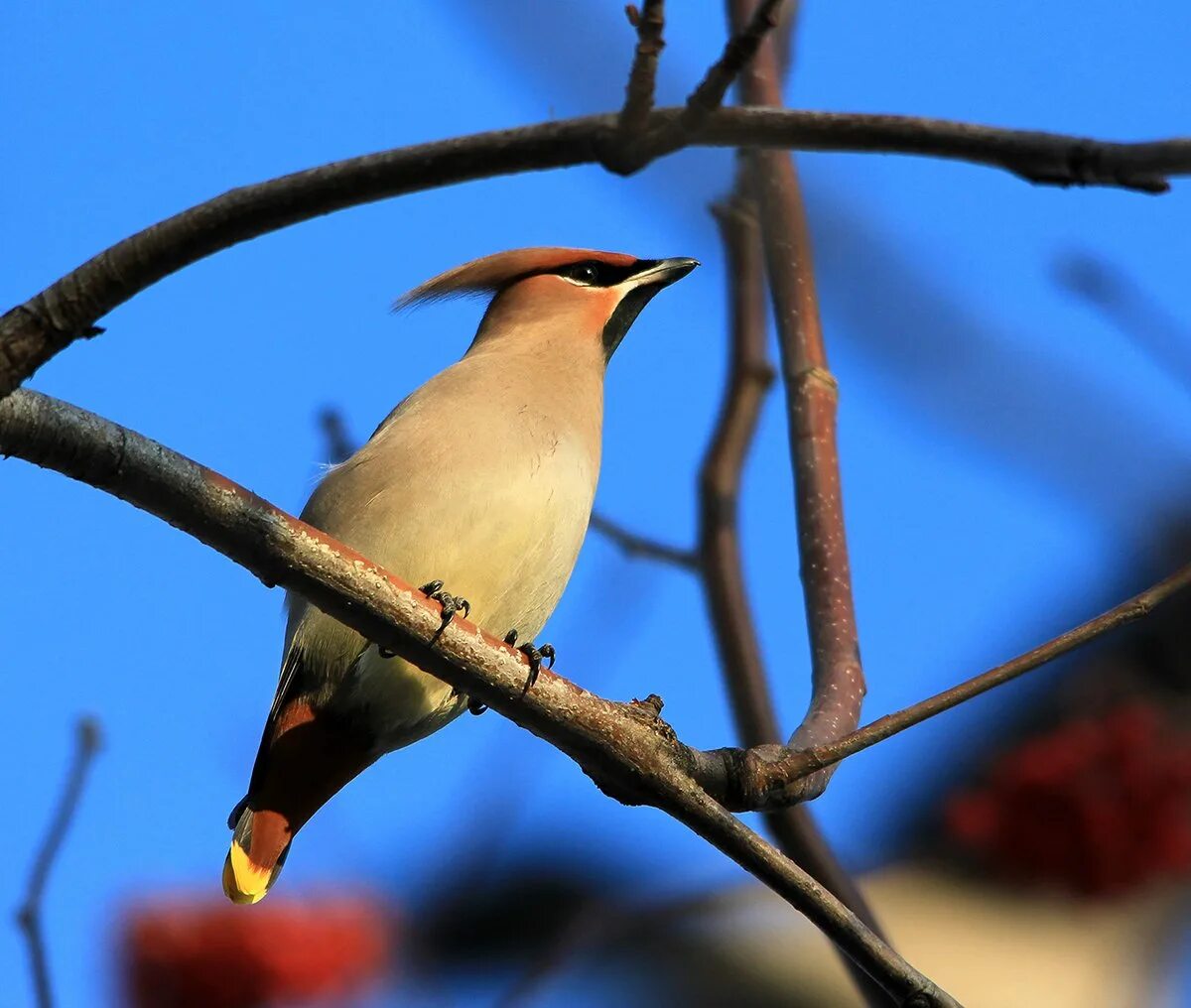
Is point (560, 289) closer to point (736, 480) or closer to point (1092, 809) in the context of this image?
point (736, 480)

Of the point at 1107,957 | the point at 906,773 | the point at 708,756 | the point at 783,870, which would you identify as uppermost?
the point at 906,773

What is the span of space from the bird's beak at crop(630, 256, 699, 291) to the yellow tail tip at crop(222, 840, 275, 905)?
182 cm

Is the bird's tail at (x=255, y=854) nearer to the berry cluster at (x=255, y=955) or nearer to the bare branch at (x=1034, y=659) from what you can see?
the berry cluster at (x=255, y=955)

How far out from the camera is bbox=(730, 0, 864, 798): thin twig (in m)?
2.79

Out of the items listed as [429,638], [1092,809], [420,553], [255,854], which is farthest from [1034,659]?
[1092,809]

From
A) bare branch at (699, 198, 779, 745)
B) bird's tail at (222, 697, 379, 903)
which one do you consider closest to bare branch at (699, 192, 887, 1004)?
bare branch at (699, 198, 779, 745)

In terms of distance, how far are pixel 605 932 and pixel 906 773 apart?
172 inches

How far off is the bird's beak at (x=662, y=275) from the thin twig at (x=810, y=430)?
114cm

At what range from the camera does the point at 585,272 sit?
4508 mm

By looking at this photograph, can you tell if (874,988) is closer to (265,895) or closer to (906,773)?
(265,895)

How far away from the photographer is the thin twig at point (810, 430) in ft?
9.17

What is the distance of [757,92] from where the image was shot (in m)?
3.14

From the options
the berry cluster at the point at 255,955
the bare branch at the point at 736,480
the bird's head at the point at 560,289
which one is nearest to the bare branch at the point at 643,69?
the bare branch at the point at 736,480

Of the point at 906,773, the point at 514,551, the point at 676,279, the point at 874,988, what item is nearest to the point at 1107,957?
the point at 906,773
